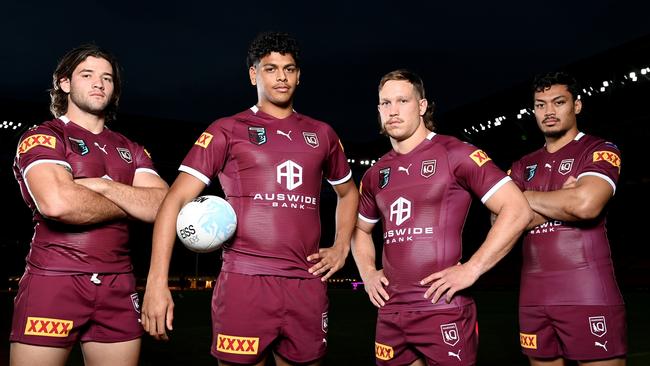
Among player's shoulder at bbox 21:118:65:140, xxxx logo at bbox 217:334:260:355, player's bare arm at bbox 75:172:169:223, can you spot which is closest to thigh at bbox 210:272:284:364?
xxxx logo at bbox 217:334:260:355

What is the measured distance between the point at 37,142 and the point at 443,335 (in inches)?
98.4

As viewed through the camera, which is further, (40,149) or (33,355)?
(40,149)

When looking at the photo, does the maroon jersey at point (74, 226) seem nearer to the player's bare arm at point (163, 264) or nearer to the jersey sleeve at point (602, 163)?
the player's bare arm at point (163, 264)

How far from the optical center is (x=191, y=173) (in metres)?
3.06

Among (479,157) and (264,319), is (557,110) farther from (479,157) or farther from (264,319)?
(264,319)

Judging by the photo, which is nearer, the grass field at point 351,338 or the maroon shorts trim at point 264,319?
the maroon shorts trim at point 264,319

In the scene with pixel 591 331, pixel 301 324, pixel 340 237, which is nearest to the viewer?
pixel 301 324

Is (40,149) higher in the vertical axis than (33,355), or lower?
higher

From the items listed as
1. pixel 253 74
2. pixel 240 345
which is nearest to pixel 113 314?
pixel 240 345

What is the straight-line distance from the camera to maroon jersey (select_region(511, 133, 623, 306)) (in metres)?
3.70

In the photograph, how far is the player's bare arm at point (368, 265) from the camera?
326 cm

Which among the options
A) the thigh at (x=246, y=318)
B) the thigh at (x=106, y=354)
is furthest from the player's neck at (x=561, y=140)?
the thigh at (x=106, y=354)

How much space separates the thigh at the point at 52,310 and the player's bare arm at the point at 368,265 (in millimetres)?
1591

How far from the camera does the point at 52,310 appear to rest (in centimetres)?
311
